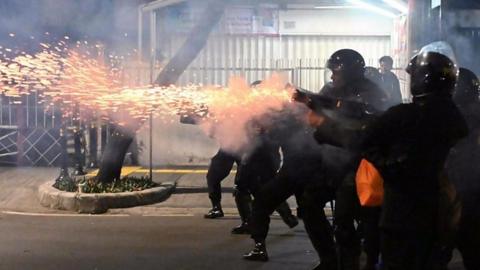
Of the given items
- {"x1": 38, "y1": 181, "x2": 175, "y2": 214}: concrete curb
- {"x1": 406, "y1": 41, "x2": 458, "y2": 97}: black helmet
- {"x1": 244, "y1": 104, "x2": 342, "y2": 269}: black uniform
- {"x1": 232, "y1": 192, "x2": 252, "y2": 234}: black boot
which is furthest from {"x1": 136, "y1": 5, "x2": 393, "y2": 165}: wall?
{"x1": 406, "y1": 41, "x2": 458, "y2": 97}: black helmet

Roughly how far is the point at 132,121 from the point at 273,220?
279 cm

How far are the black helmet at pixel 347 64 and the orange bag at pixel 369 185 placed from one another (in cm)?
82

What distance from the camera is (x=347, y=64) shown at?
5547 millimetres

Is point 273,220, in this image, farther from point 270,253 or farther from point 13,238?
point 13,238

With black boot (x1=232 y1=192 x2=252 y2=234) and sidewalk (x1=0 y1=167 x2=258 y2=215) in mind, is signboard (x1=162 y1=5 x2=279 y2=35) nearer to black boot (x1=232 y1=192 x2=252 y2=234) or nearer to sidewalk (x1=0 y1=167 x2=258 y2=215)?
sidewalk (x1=0 y1=167 x2=258 y2=215)

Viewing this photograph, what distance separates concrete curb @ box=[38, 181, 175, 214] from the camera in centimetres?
914

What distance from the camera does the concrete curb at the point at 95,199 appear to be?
9.14m

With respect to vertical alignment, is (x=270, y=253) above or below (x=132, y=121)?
below

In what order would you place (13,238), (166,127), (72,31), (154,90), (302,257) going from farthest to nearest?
(166,127)
(72,31)
(154,90)
(13,238)
(302,257)

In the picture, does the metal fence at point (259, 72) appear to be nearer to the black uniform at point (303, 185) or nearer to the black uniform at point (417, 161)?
the black uniform at point (303, 185)

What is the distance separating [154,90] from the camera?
9586 millimetres

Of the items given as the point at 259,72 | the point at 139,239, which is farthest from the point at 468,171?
the point at 259,72

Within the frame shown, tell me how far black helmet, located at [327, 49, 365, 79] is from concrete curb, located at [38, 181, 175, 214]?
4.60 metres

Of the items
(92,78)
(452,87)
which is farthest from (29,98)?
A: (452,87)
